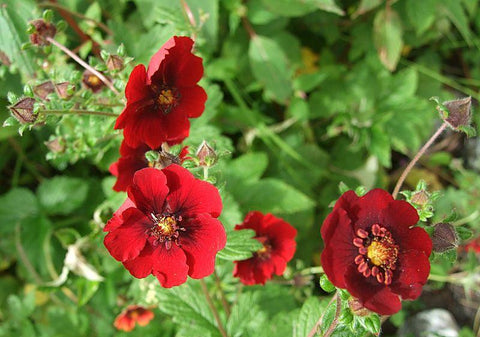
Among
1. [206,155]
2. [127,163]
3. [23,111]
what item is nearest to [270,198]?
[127,163]

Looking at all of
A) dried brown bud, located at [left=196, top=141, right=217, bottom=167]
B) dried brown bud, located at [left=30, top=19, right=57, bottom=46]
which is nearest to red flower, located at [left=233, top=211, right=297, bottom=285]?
dried brown bud, located at [left=196, top=141, right=217, bottom=167]

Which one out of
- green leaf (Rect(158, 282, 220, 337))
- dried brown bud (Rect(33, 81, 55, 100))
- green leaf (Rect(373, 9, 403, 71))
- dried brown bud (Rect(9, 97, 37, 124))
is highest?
dried brown bud (Rect(9, 97, 37, 124))

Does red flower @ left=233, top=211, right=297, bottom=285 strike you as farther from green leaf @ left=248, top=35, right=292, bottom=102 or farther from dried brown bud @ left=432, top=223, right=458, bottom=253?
green leaf @ left=248, top=35, right=292, bottom=102

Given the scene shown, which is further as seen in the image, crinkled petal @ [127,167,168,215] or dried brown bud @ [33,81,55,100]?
dried brown bud @ [33,81,55,100]

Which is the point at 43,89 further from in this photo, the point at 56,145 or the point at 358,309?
the point at 358,309

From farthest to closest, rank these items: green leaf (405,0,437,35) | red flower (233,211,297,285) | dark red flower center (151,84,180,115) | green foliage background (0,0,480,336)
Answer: green leaf (405,0,437,35) → green foliage background (0,0,480,336) → red flower (233,211,297,285) → dark red flower center (151,84,180,115)

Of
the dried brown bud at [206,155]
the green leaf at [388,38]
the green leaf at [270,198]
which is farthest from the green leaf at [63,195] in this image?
the green leaf at [388,38]

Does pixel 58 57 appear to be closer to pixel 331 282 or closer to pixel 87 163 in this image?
pixel 87 163
